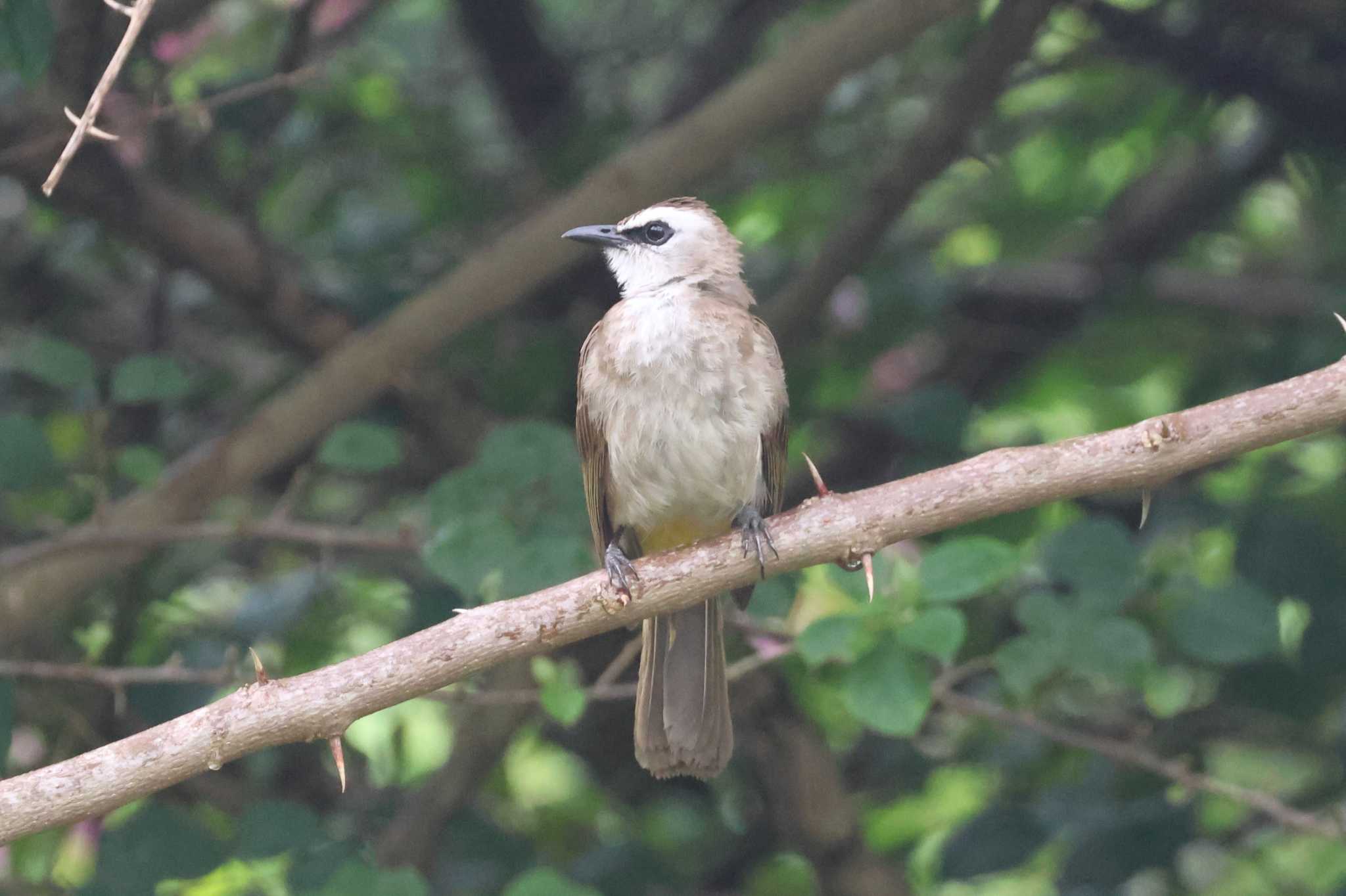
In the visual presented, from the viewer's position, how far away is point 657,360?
3.31 metres

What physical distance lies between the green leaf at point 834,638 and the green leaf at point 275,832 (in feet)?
3.67

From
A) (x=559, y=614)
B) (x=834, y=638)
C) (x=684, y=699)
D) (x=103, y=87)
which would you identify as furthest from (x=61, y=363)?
(x=834, y=638)

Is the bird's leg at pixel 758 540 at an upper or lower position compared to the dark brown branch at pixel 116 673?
lower

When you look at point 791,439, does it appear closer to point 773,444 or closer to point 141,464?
point 773,444

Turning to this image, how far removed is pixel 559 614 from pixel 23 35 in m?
1.53

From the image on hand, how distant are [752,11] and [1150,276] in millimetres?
1462

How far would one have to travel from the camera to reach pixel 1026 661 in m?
3.18

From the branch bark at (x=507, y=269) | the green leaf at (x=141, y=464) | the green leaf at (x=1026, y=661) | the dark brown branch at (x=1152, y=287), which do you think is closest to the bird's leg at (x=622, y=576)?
the green leaf at (x=1026, y=661)

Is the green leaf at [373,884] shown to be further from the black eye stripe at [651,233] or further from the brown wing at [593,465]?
the black eye stripe at [651,233]

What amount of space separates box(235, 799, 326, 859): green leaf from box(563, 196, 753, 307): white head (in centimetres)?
141

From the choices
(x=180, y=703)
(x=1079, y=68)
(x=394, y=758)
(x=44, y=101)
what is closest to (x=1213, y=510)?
(x=1079, y=68)

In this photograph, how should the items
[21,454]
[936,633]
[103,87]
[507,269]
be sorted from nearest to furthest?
[103,87] < [936,633] < [21,454] < [507,269]

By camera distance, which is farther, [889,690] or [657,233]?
[657,233]

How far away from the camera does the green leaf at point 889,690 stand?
285cm
